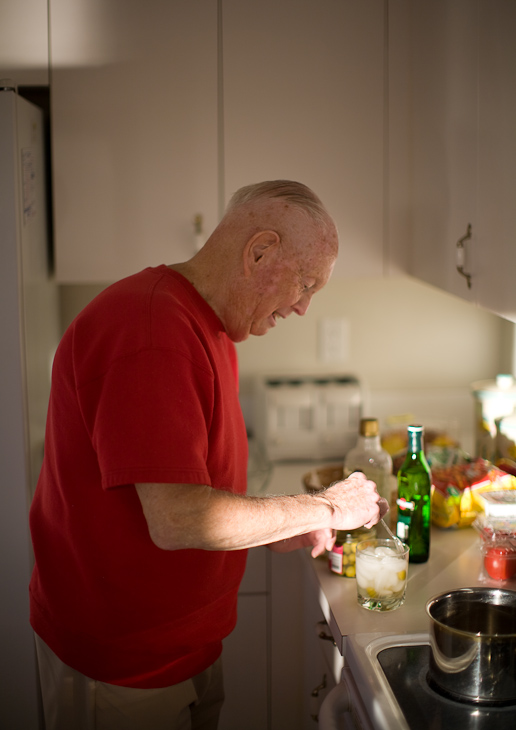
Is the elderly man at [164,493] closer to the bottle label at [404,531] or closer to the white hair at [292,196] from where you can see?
the white hair at [292,196]

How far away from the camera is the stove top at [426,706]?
0.92m

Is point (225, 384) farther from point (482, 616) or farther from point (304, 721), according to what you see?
point (304, 721)

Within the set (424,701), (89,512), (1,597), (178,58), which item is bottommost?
(1,597)

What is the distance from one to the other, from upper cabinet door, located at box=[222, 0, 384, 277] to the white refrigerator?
0.51 metres

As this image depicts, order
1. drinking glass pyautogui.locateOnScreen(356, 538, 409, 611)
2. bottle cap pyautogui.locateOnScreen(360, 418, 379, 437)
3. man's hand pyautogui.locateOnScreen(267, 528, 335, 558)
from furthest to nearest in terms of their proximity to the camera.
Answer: bottle cap pyautogui.locateOnScreen(360, 418, 379, 437)
man's hand pyautogui.locateOnScreen(267, 528, 335, 558)
drinking glass pyautogui.locateOnScreen(356, 538, 409, 611)

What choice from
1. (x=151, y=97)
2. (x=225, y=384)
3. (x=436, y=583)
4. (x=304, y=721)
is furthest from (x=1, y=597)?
(x=151, y=97)

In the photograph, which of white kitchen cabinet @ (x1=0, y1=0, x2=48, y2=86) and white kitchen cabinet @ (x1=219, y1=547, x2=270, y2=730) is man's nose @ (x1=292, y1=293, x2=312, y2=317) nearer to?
white kitchen cabinet @ (x1=219, y1=547, x2=270, y2=730)

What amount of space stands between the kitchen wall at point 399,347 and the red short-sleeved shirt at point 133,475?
1.03 m

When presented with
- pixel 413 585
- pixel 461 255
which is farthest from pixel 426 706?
pixel 461 255

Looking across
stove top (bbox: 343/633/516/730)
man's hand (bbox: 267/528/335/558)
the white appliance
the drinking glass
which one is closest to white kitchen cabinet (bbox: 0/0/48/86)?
the white appliance

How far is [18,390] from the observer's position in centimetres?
171

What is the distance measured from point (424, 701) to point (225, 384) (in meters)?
0.56

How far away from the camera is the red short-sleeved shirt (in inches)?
36.1

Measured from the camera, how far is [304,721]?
5.91 ft
